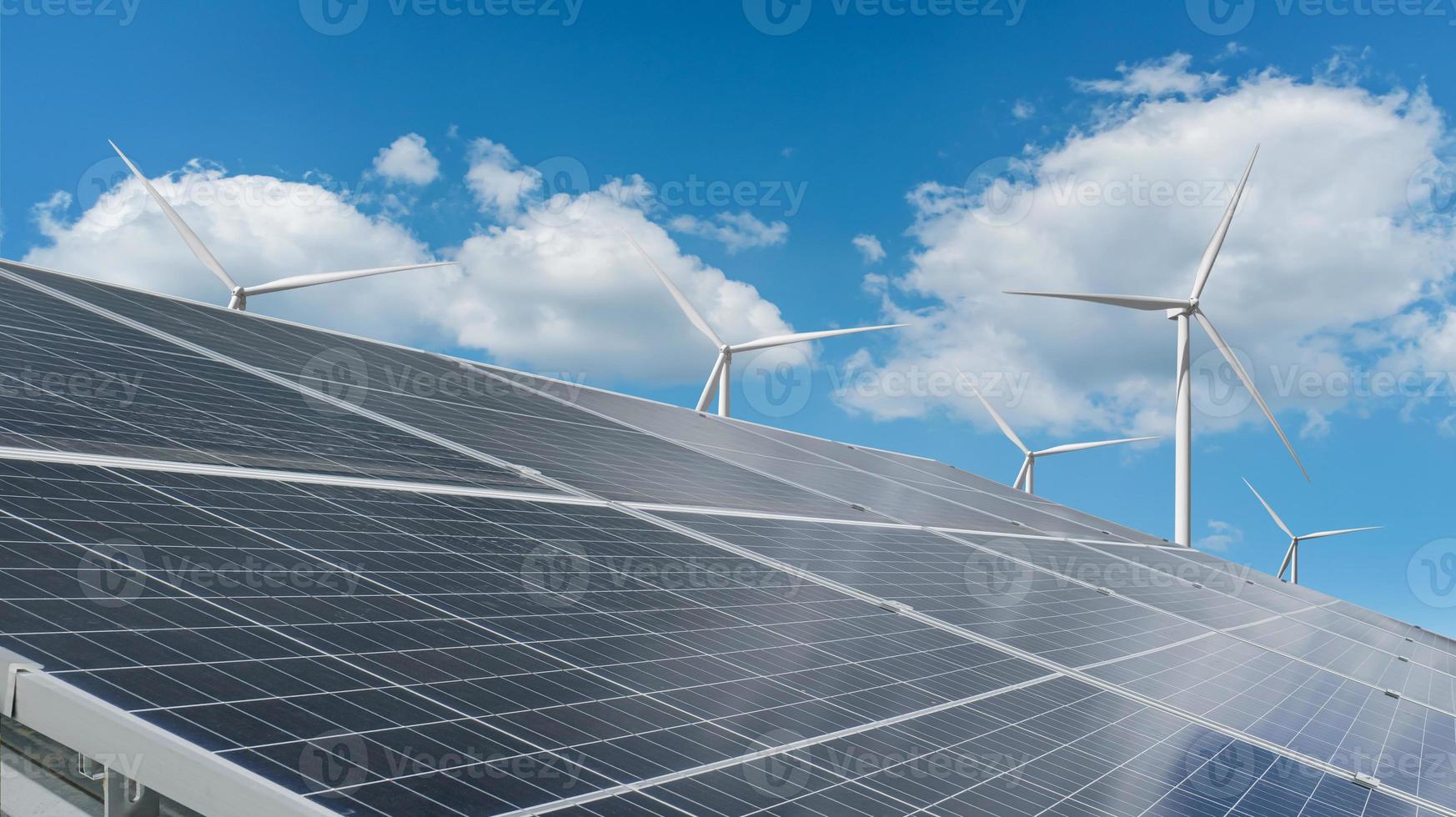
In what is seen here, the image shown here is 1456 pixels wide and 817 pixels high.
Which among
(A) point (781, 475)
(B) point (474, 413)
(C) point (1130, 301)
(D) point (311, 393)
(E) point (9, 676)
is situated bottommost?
(E) point (9, 676)

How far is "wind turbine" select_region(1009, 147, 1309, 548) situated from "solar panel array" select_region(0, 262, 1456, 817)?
2523 centimetres

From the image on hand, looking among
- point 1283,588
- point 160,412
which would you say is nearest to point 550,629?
point 160,412

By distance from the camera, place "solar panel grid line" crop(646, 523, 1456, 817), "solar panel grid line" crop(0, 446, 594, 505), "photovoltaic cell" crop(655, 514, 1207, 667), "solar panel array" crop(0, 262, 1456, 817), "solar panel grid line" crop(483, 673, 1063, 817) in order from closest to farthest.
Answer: "solar panel grid line" crop(483, 673, 1063, 817) < "solar panel array" crop(0, 262, 1456, 817) < "solar panel grid line" crop(0, 446, 594, 505) < "solar panel grid line" crop(646, 523, 1456, 817) < "photovoltaic cell" crop(655, 514, 1207, 667)

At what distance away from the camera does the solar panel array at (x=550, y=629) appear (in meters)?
6.05

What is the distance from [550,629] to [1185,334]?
43874 mm

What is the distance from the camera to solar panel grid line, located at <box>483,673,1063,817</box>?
568 centimetres

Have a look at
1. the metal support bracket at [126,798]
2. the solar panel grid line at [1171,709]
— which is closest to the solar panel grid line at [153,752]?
the metal support bracket at [126,798]

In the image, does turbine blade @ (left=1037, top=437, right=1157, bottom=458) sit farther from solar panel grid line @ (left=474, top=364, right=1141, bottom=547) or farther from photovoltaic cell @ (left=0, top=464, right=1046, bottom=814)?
photovoltaic cell @ (left=0, top=464, right=1046, bottom=814)

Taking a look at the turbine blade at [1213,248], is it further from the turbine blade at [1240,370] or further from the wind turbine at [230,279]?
the wind turbine at [230,279]

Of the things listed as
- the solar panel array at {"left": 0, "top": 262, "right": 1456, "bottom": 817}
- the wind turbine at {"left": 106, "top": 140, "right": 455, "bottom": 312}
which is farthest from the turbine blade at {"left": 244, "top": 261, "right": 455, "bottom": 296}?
the solar panel array at {"left": 0, "top": 262, "right": 1456, "bottom": 817}

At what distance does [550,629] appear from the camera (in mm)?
8602

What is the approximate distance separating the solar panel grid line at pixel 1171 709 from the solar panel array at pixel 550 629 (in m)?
0.07

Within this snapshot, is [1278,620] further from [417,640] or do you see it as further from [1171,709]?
[417,640]

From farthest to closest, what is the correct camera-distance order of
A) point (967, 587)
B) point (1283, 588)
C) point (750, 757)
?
point (1283, 588) → point (967, 587) → point (750, 757)
